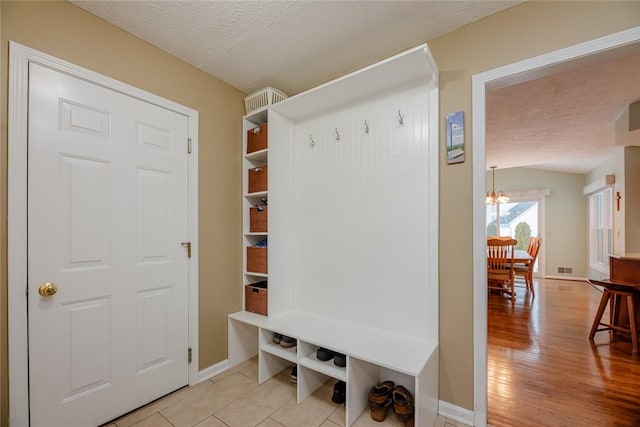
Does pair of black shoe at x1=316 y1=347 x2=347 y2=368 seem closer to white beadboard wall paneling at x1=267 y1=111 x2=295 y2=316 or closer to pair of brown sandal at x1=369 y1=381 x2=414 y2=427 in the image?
pair of brown sandal at x1=369 y1=381 x2=414 y2=427

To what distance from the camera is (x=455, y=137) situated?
166 cm

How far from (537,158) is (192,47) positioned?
5589 mm

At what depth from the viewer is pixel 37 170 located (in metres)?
1.40

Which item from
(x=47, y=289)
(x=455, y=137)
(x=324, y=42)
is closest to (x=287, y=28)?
(x=324, y=42)

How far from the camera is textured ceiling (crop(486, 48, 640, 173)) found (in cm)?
211

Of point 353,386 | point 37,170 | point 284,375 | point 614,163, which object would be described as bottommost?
point 284,375

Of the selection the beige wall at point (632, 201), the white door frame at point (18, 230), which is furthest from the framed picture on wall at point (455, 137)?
the beige wall at point (632, 201)

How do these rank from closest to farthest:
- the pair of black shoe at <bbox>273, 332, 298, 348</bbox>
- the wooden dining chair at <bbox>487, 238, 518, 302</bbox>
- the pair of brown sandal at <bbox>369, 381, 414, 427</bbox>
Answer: the pair of brown sandal at <bbox>369, 381, 414, 427</bbox> < the pair of black shoe at <bbox>273, 332, 298, 348</bbox> < the wooden dining chair at <bbox>487, 238, 518, 302</bbox>

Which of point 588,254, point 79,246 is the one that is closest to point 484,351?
point 79,246

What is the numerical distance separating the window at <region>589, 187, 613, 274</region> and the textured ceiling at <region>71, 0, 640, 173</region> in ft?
10.7

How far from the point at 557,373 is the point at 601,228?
4972mm

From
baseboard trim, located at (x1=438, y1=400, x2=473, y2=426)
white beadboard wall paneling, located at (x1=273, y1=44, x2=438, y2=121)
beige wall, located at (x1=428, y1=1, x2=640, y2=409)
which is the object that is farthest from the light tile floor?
white beadboard wall paneling, located at (x1=273, y1=44, x2=438, y2=121)

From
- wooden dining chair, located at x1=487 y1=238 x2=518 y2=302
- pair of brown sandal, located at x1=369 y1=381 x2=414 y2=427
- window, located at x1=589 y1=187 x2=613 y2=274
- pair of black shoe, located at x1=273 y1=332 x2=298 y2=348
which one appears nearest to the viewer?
pair of brown sandal, located at x1=369 y1=381 x2=414 y2=427

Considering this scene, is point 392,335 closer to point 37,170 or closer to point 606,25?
point 606,25
